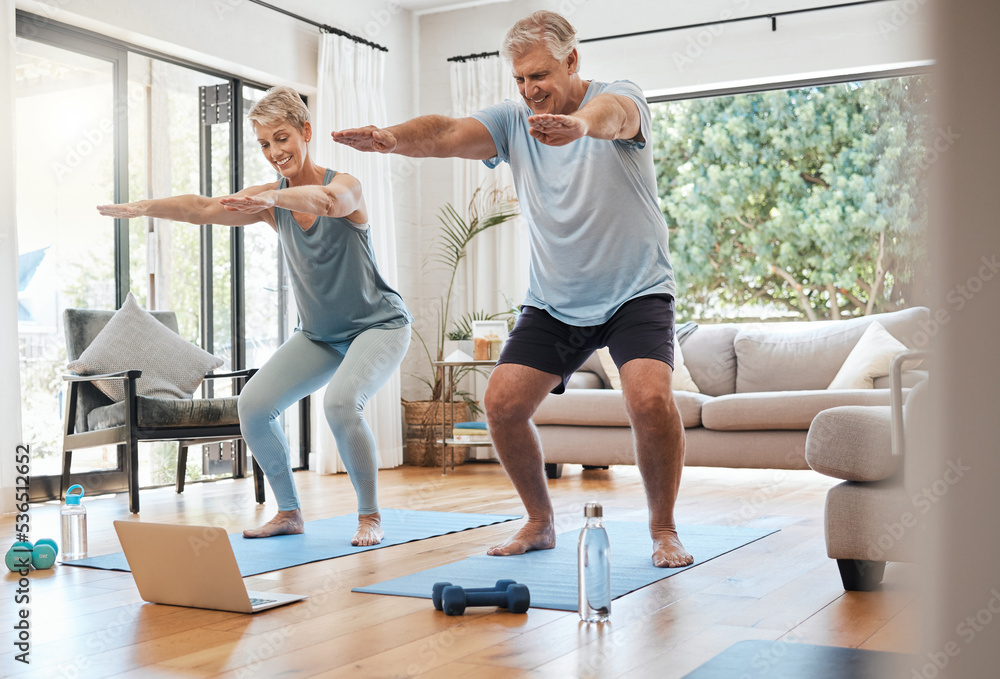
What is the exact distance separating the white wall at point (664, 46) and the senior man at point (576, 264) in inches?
132

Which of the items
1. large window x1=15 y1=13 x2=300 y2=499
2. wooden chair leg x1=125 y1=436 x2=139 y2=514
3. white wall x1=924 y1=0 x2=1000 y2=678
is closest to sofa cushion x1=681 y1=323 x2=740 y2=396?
large window x1=15 y1=13 x2=300 y2=499

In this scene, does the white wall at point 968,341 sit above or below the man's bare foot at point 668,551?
above

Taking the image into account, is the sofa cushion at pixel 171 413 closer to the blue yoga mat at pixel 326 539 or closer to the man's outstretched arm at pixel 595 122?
the blue yoga mat at pixel 326 539

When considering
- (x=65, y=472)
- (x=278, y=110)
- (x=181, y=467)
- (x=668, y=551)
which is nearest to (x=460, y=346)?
(x=181, y=467)

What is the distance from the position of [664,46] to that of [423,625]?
15.5 feet

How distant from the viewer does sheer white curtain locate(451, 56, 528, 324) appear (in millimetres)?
5957

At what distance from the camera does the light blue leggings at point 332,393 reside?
2.73 metres

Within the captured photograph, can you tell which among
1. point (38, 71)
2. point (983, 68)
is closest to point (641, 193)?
point (983, 68)

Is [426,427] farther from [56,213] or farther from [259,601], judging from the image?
[259,601]

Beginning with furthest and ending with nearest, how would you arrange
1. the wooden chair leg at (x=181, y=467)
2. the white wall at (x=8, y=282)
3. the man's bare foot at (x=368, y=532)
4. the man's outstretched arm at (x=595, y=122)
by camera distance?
the wooden chair leg at (x=181, y=467) < the white wall at (x=8, y=282) < the man's bare foot at (x=368, y=532) < the man's outstretched arm at (x=595, y=122)

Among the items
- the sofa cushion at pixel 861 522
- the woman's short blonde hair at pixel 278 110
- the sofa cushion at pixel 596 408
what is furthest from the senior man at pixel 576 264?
the sofa cushion at pixel 596 408

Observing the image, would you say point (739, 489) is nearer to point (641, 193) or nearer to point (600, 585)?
point (641, 193)

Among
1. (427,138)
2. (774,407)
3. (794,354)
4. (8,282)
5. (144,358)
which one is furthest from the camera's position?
(794,354)

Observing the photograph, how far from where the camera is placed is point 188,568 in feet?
6.43
